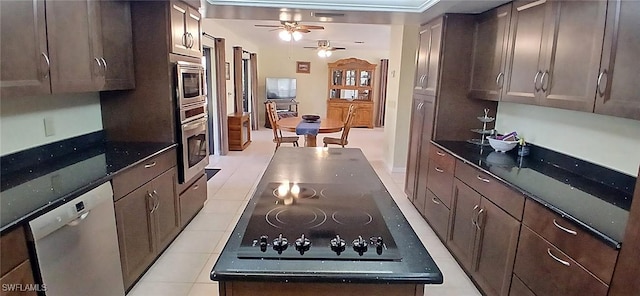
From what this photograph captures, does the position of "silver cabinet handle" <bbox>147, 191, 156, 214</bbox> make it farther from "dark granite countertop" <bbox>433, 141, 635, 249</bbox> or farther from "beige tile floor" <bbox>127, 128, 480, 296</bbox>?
"dark granite countertop" <bbox>433, 141, 635, 249</bbox>

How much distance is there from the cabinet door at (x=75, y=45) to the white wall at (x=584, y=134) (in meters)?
3.23

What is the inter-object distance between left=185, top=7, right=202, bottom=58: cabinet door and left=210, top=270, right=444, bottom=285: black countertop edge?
274cm

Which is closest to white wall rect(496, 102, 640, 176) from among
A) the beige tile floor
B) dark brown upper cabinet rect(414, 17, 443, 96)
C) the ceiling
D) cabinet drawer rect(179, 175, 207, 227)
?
dark brown upper cabinet rect(414, 17, 443, 96)

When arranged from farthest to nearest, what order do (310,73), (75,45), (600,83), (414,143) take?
1. (310,73)
2. (414,143)
3. (75,45)
4. (600,83)

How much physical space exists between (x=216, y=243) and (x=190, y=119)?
113cm

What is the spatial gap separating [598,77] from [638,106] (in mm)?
291

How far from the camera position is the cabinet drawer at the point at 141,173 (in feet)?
7.06

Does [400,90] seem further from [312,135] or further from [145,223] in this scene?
[145,223]

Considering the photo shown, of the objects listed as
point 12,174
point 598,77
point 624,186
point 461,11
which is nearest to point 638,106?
point 598,77

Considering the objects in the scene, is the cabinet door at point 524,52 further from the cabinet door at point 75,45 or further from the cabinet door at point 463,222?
the cabinet door at point 75,45

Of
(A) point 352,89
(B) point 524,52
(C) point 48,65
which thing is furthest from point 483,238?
(A) point 352,89

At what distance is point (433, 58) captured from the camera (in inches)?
139

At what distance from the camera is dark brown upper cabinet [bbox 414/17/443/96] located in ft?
11.3

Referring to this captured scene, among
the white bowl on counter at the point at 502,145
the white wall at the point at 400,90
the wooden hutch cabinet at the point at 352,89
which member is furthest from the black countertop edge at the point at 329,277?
the wooden hutch cabinet at the point at 352,89
